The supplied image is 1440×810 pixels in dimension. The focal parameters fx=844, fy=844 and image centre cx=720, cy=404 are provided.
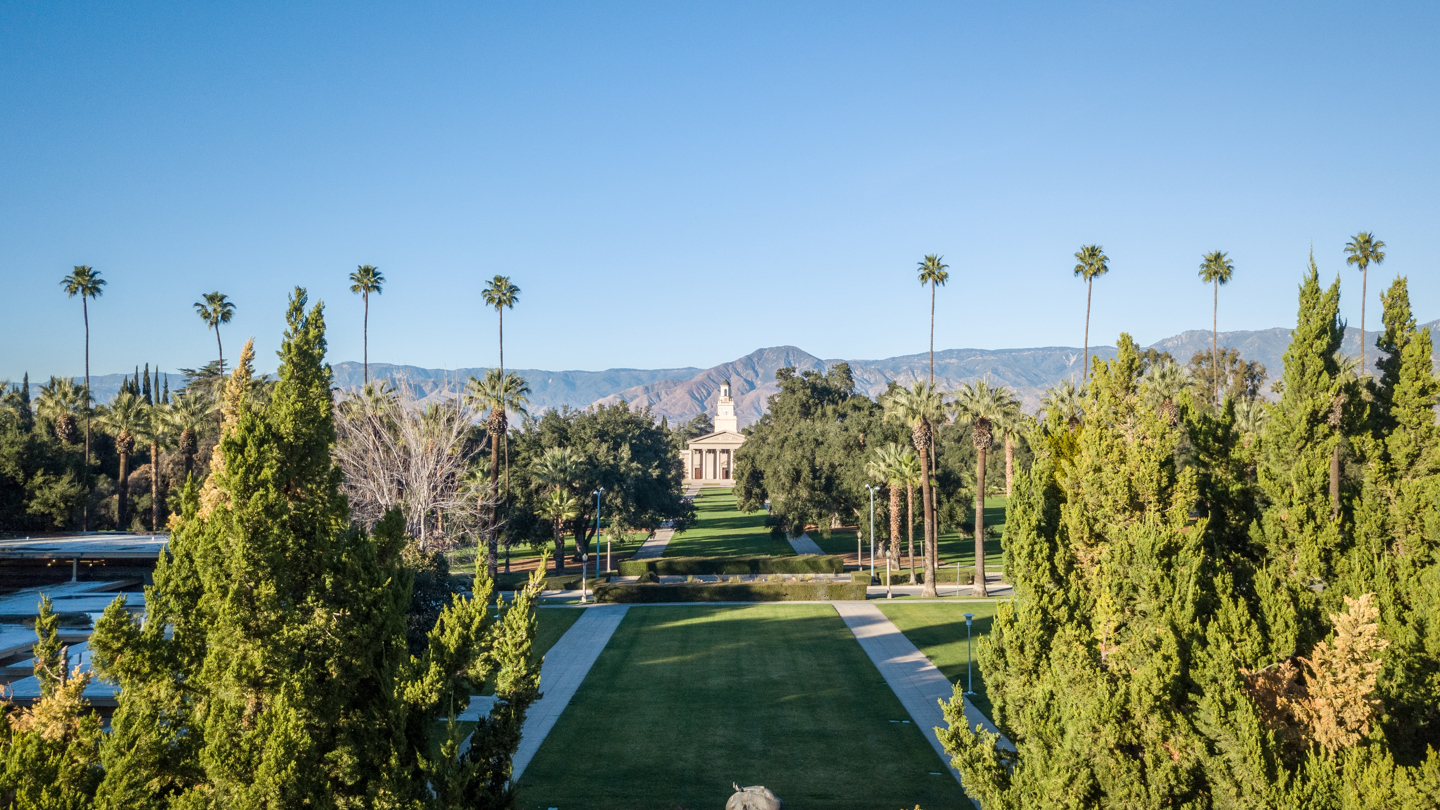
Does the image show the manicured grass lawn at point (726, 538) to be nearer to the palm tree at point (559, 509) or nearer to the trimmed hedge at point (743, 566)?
the trimmed hedge at point (743, 566)

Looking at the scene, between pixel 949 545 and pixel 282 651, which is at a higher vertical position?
pixel 282 651

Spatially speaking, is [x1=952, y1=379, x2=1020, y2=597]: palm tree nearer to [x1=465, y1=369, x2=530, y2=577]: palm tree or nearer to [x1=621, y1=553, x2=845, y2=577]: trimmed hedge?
[x1=621, y1=553, x2=845, y2=577]: trimmed hedge

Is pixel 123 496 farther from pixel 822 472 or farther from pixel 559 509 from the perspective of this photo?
pixel 822 472

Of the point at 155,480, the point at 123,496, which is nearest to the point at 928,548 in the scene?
the point at 155,480

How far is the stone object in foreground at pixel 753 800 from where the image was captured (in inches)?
656

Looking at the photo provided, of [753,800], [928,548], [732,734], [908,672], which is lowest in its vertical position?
[908,672]

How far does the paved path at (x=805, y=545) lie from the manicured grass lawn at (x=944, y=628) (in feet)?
75.4

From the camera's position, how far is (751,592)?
146ft

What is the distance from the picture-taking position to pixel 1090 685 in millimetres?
12883

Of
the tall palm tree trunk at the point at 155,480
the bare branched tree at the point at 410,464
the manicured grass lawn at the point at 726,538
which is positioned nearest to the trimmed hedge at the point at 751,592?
the bare branched tree at the point at 410,464

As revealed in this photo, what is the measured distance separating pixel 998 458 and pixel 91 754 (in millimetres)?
78047

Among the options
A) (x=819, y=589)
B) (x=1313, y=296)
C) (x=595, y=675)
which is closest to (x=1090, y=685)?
(x=1313, y=296)

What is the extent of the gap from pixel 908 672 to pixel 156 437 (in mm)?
49103

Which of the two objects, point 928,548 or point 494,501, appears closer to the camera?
point 928,548
